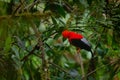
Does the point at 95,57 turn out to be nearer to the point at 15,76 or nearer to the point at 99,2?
the point at 99,2

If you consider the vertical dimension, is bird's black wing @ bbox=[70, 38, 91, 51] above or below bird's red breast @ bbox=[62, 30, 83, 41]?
below

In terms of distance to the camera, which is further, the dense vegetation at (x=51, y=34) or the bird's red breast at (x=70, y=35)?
the bird's red breast at (x=70, y=35)

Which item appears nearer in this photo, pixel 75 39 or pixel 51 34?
pixel 75 39

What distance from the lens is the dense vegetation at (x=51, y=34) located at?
1064 mm

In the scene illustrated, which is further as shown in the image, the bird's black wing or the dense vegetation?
the bird's black wing

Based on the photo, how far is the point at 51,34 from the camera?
1.40 meters

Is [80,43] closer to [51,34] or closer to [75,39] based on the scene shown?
[75,39]

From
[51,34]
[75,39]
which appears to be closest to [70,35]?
[75,39]

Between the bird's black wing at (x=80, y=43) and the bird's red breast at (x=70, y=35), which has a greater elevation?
the bird's red breast at (x=70, y=35)

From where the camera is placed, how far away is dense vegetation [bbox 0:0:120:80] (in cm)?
106

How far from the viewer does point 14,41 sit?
1271 millimetres

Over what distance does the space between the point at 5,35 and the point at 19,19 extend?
8 centimetres

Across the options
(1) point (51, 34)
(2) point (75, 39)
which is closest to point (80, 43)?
(2) point (75, 39)

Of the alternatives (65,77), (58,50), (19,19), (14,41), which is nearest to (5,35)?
(19,19)
